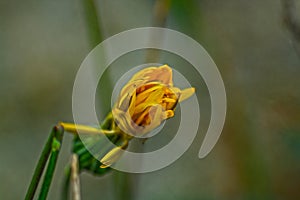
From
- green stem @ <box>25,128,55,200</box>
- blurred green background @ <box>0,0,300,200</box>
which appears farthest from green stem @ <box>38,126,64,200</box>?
blurred green background @ <box>0,0,300,200</box>

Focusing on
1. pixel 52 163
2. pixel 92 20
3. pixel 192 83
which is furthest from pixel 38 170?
pixel 192 83

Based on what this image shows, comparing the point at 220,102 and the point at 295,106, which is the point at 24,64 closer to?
the point at 220,102

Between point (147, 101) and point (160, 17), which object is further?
point (160, 17)

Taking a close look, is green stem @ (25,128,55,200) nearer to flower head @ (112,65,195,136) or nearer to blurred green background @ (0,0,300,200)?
flower head @ (112,65,195,136)

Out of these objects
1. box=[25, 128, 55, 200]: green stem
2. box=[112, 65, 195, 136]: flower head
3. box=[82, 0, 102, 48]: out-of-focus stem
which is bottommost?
box=[25, 128, 55, 200]: green stem

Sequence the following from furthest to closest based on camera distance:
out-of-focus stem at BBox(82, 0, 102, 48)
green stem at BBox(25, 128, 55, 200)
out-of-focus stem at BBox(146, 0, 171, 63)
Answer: out-of-focus stem at BBox(146, 0, 171, 63)
out-of-focus stem at BBox(82, 0, 102, 48)
green stem at BBox(25, 128, 55, 200)

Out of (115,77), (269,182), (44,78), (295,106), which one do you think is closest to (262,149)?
(269,182)

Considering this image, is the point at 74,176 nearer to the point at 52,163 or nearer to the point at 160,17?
the point at 52,163

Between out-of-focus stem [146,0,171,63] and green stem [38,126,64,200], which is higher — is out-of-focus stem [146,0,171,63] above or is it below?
above
